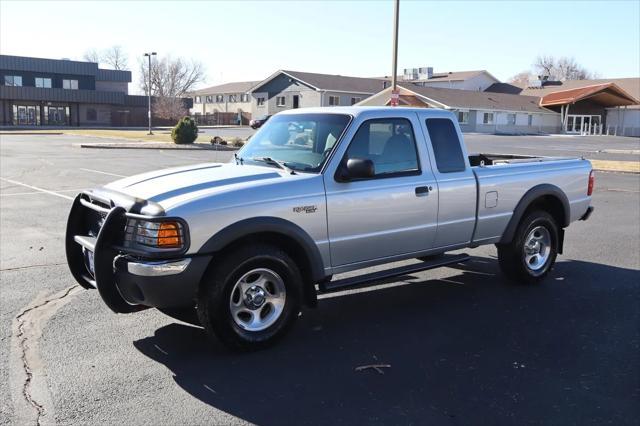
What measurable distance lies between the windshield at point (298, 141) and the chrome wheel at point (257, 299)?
40.7 inches

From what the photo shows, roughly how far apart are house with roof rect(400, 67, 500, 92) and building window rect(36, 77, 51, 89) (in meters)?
46.1

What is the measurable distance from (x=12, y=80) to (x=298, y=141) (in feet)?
243

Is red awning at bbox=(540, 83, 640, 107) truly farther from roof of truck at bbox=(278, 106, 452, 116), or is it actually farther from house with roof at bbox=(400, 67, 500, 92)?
roof of truck at bbox=(278, 106, 452, 116)

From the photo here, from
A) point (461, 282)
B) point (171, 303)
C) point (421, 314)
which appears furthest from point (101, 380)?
point (461, 282)

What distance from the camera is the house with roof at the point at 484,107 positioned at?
190ft

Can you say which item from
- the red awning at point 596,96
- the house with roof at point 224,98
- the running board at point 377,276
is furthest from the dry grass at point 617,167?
→ the house with roof at point 224,98

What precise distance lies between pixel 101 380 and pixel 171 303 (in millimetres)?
705

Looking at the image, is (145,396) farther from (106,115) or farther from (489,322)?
(106,115)

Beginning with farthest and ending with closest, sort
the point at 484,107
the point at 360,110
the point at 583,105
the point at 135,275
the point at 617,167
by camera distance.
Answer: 1. the point at 583,105
2. the point at 484,107
3. the point at 617,167
4. the point at 360,110
5. the point at 135,275

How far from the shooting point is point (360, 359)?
468 cm

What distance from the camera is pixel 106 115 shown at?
7462cm

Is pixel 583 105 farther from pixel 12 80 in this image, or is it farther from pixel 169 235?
pixel 169 235

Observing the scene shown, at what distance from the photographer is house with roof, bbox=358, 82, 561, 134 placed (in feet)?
190

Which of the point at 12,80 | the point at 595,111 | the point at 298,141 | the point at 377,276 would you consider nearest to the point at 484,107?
the point at 595,111
